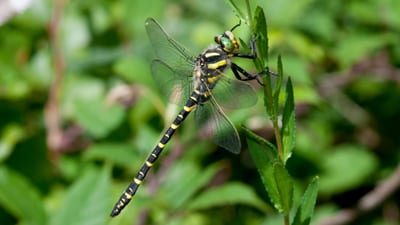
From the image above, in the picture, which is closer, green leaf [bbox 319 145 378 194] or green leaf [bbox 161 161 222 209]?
green leaf [bbox 161 161 222 209]

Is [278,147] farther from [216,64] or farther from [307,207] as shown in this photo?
[216,64]

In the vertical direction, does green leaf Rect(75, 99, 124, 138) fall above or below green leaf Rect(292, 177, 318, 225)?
→ above

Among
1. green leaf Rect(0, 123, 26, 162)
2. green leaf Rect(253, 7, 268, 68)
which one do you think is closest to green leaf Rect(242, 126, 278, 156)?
green leaf Rect(253, 7, 268, 68)

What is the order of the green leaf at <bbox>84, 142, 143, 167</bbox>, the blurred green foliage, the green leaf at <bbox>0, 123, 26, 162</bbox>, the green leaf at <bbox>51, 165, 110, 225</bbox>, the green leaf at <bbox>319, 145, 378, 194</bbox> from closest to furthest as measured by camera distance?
the green leaf at <bbox>51, 165, 110, 225</bbox>
the green leaf at <bbox>84, 142, 143, 167</bbox>
the blurred green foliage
the green leaf at <bbox>0, 123, 26, 162</bbox>
the green leaf at <bbox>319, 145, 378, 194</bbox>

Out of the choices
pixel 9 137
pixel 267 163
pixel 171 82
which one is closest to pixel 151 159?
pixel 171 82

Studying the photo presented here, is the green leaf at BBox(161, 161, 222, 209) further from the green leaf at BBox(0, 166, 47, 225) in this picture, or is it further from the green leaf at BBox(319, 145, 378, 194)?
the green leaf at BBox(319, 145, 378, 194)

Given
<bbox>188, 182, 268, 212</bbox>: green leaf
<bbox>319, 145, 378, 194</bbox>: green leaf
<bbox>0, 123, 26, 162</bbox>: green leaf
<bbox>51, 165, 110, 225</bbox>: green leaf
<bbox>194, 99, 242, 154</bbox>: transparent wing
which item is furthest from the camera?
<bbox>319, 145, 378, 194</bbox>: green leaf
